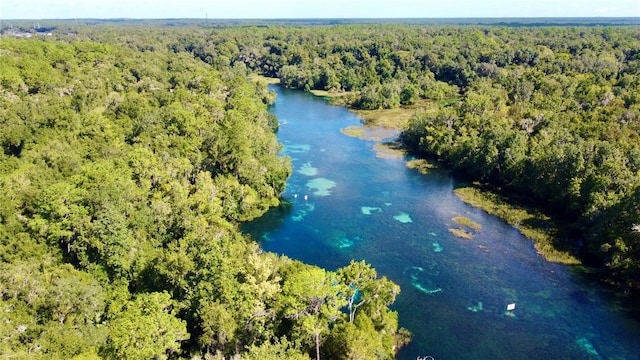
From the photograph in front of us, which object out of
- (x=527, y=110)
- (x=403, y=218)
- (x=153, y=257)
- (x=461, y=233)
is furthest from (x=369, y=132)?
(x=153, y=257)

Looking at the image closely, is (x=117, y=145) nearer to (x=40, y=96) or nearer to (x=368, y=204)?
(x=40, y=96)

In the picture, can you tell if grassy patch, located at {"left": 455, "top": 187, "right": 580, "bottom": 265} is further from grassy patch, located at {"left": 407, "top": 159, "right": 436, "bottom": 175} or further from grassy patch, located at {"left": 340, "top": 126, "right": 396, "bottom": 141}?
grassy patch, located at {"left": 340, "top": 126, "right": 396, "bottom": 141}

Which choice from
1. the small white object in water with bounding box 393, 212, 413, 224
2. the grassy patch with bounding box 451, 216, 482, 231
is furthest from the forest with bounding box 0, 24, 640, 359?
A: the small white object in water with bounding box 393, 212, 413, 224

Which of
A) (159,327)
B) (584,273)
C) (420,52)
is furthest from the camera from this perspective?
(420,52)

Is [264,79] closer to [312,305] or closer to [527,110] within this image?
[527,110]

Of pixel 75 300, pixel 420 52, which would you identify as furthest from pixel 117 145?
pixel 420 52

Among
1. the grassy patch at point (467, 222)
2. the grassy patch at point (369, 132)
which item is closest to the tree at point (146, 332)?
the grassy patch at point (467, 222)

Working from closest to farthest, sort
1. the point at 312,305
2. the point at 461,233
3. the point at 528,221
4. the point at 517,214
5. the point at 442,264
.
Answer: the point at 312,305 → the point at 442,264 → the point at 461,233 → the point at 528,221 → the point at 517,214
